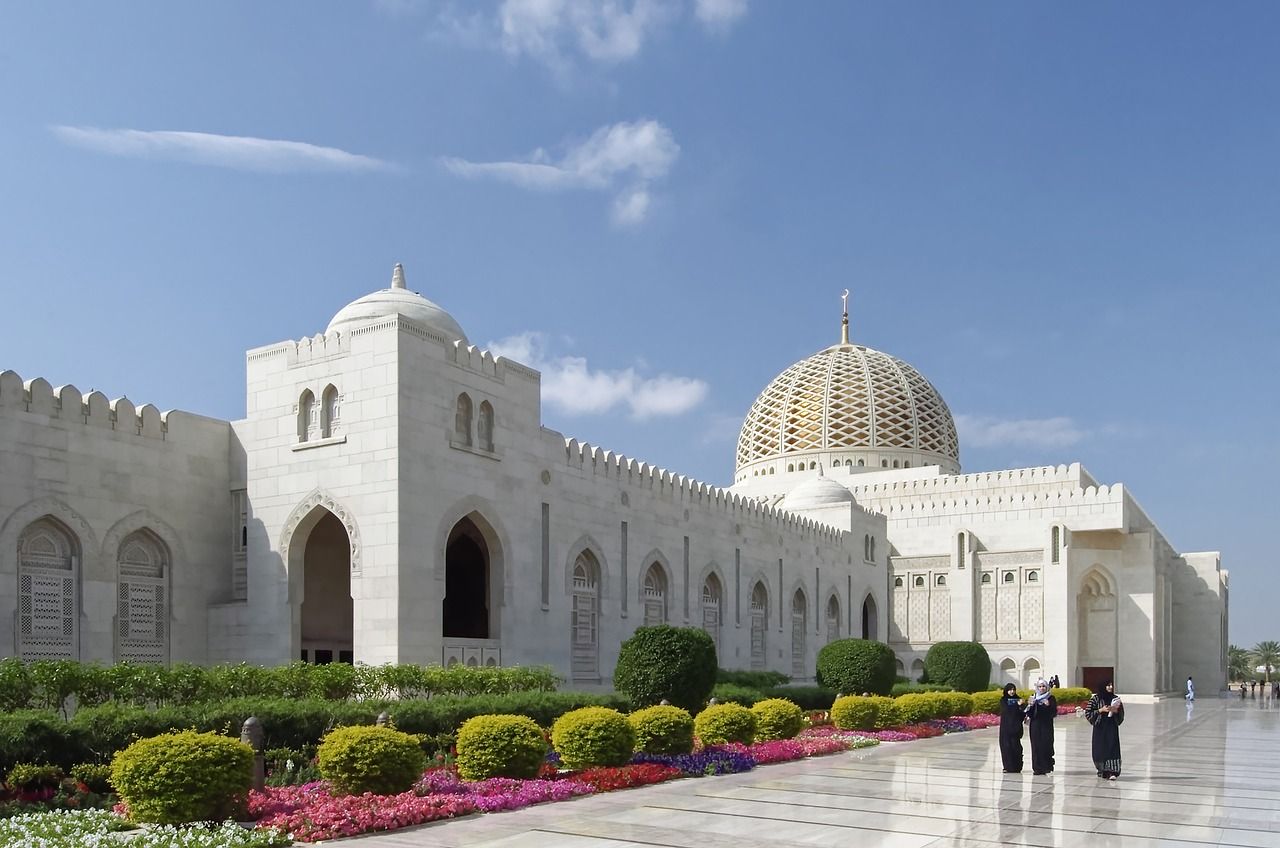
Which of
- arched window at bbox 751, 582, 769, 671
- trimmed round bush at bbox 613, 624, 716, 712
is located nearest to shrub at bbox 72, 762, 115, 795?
trimmed round bush at bbox 613, 624, 716, 712

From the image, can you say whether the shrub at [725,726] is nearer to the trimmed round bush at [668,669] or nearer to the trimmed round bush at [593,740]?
the trimmed round bush at [668,669]

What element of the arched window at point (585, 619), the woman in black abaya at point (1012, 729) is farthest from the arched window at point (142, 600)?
A: the woman in black abaya at point (1012, 729)

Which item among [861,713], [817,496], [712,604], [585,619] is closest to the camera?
[861,713]

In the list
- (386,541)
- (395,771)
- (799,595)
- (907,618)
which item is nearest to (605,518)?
(386,541)

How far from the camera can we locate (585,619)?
24.6 meters

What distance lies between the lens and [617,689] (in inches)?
695

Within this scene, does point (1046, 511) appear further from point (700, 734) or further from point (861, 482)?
point (700, 734)

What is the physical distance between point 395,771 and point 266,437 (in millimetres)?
11918

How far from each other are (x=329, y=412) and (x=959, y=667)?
52.6 ft

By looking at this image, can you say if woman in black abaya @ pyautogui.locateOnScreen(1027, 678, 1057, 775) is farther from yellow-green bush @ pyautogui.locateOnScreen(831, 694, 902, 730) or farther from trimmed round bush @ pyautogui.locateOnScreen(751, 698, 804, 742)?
yellow-green bush @ pyautogui.locateOnScreen(831, 694, 902, 730)

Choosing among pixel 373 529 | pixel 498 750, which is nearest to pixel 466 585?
pixel 373 529

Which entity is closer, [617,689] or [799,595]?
[617,689]

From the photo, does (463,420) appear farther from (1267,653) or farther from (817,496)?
(1267,653)

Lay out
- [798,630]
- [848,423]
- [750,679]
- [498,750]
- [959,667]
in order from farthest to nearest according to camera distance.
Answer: [848,423] < [798,630] < [959,667] < [750,679] < [498,750]
